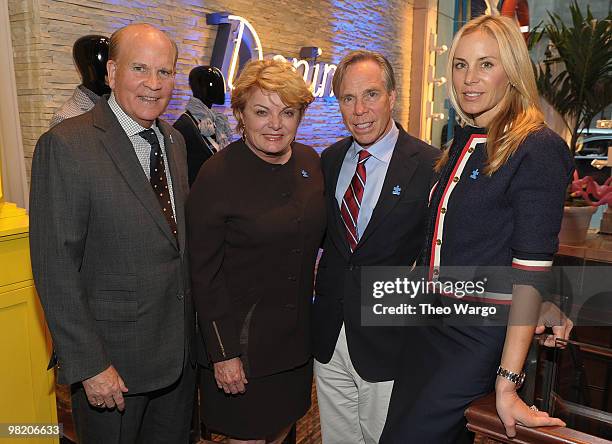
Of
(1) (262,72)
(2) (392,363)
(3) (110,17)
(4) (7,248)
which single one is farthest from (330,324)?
(3) (110,17)

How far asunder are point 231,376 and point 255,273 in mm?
391

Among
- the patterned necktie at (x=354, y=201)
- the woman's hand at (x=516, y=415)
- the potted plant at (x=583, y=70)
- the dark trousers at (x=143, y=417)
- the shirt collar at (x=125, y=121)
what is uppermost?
the potted plant at (x=583, y=70)

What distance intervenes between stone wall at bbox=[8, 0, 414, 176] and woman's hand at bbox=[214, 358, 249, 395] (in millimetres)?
2220

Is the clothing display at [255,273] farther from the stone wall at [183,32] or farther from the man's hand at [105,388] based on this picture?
the stone wall at [183,32]

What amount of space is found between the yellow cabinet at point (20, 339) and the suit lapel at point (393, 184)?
4.80 ft

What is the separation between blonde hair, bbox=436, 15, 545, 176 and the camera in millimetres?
1438

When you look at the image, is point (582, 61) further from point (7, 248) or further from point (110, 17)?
point (7, 248)

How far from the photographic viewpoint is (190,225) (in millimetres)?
1890

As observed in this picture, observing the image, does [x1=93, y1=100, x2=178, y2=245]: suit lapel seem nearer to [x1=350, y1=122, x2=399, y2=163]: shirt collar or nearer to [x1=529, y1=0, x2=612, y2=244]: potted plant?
[x1=350, y1=122, x2=399, y2=163]: shirt collar

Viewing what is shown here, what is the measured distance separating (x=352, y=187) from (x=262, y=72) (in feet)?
1.86

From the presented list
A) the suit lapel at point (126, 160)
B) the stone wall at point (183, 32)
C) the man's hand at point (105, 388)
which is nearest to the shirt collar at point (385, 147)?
the suit lapel at point (126, 160)

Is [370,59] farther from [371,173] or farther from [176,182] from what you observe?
[176,182]

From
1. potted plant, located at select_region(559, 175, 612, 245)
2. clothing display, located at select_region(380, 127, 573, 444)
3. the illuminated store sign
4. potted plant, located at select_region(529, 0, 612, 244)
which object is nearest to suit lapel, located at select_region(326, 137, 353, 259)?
clothing display, located at select_region(380, 127, 573, 444)

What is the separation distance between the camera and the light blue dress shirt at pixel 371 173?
205 centimetres
